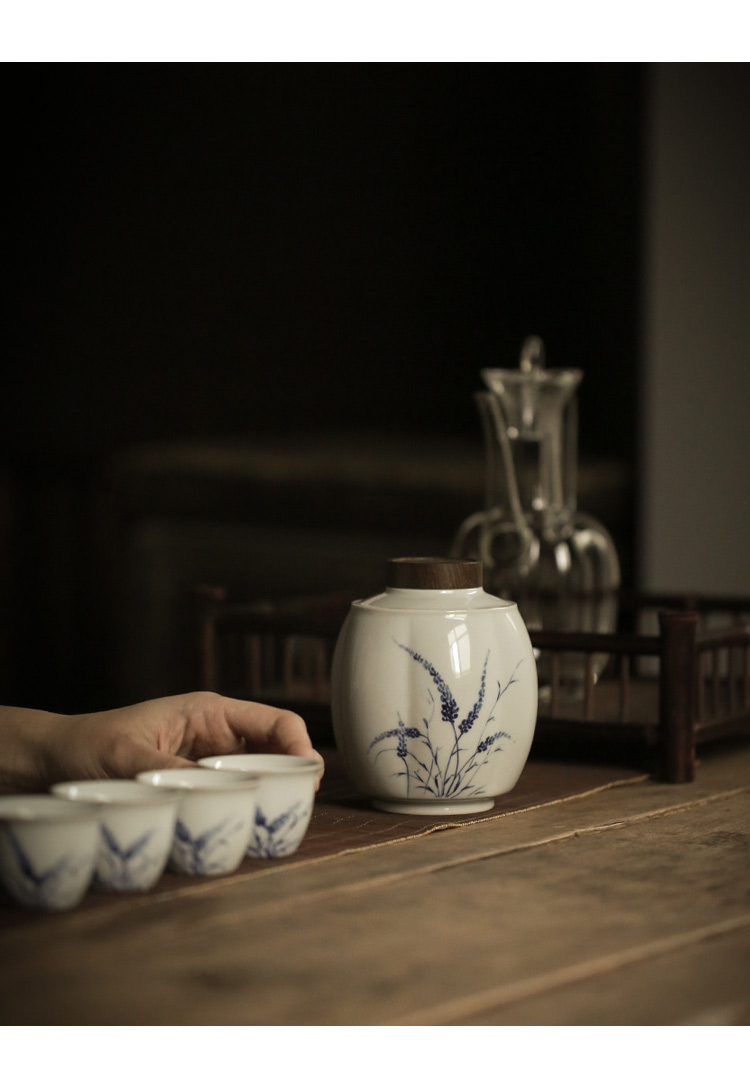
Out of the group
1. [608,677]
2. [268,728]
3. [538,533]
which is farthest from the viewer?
[608,677]

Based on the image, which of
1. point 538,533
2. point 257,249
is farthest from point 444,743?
point 257,249

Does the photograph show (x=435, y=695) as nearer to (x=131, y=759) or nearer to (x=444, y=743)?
(x=444, y=743)

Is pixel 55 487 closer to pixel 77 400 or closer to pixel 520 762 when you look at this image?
pixel 77 400

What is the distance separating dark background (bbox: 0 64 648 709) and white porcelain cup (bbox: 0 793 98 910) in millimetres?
2984

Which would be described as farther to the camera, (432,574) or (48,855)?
(432,574)

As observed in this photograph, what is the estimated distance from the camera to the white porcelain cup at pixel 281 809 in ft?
2.68

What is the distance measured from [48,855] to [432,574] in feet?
1.22

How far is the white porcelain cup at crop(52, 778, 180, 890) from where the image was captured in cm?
73

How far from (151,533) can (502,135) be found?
1580 millimetres

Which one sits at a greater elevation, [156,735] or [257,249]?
[257,249]

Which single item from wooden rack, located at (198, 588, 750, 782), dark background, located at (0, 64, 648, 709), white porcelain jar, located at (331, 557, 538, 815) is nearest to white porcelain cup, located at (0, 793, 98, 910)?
white porcelain jar, located at (331, 557, 538, 815)

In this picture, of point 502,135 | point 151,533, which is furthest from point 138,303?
point 151,533

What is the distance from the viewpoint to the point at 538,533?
137 centimetres

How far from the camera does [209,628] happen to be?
1.36m
